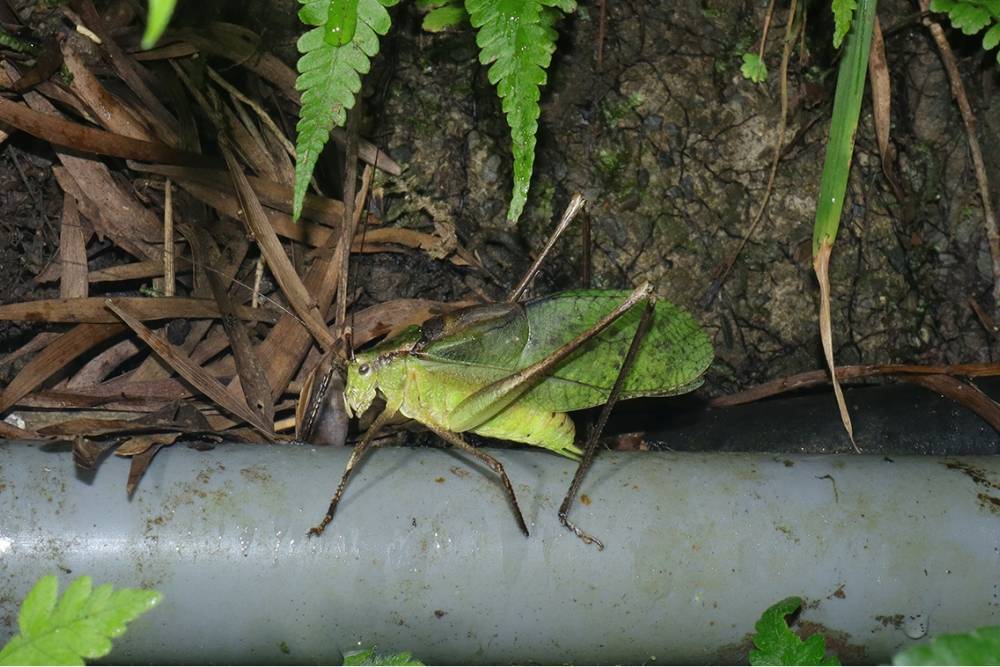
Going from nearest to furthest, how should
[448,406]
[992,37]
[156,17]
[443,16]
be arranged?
[156,17]
[448,406]
[992,37]
[443,16]

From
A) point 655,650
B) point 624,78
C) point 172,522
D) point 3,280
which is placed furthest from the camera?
point 624,78

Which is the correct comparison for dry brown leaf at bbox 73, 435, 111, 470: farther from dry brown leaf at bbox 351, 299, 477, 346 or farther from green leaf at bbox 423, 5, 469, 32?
green leaf at bbox 423, 5, 469, 32

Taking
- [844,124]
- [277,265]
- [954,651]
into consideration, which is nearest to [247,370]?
[277,265]

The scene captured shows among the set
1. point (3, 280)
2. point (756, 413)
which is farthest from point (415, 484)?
point (3, 280)

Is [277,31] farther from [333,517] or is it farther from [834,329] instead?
[834,329]

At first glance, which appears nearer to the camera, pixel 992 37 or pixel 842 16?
pixel 842 16

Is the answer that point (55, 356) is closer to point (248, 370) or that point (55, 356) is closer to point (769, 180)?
point (248, 370)

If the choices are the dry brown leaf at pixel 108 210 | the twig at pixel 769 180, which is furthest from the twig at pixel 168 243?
the twig at pixel 769 180
